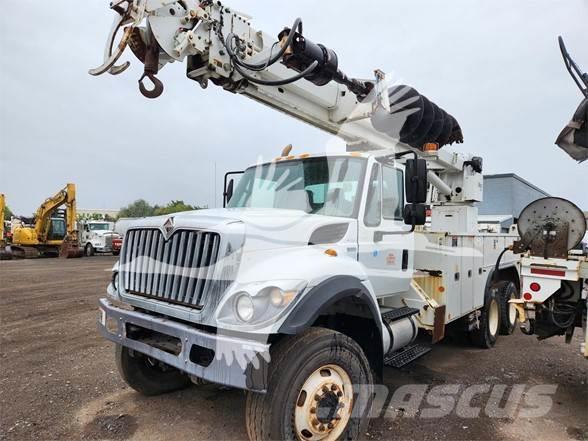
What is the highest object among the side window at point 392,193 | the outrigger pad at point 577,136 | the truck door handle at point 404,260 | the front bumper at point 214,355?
the outrigger pad at point 577,136

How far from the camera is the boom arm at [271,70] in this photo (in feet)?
11.8

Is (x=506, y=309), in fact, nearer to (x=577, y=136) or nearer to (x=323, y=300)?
(x=577, y=136)

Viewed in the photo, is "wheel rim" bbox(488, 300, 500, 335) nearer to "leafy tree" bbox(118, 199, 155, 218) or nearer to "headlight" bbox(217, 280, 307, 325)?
"headlight" bbox(217, 280, 307, 325)

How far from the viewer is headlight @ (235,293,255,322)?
2504mm

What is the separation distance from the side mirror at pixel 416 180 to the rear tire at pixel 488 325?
9.85 feet

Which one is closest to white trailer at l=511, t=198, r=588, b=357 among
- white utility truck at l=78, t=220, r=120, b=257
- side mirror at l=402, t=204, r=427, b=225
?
side mirror at l=402, t=204, r=427, b=225

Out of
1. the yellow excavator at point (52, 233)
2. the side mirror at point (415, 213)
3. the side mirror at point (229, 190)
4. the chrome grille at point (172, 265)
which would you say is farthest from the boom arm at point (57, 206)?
the side mirror at point (415, 213)

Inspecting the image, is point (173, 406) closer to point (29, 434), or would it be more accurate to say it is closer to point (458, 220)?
point (29, 434)

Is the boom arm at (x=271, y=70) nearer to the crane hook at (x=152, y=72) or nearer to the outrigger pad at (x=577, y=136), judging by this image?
the crane hook at (x=152, y=72)

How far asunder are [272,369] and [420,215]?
77.9 inches

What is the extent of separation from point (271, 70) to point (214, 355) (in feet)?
9.49

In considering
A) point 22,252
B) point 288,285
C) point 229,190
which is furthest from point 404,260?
point 22,252

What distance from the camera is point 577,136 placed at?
4.14 meters

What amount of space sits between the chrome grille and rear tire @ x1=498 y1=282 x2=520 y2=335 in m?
5.17
